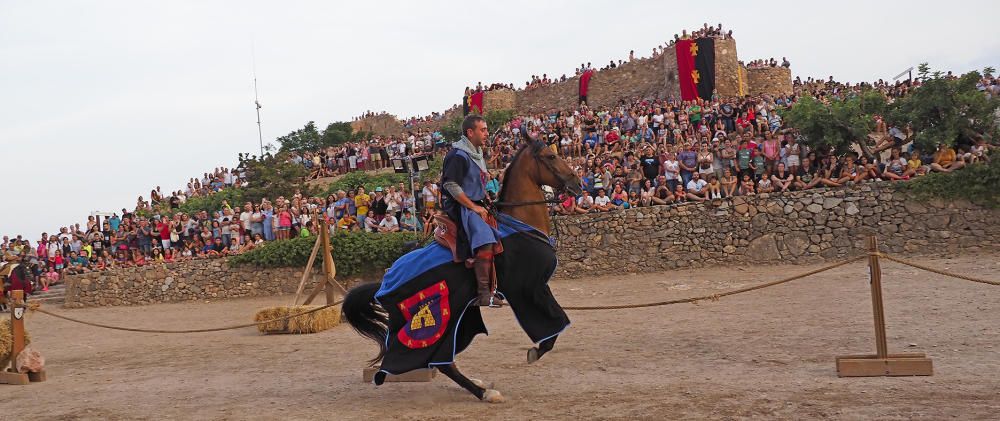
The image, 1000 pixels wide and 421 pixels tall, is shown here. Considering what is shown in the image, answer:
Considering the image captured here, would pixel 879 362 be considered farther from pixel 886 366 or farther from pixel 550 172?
pixel 550 172

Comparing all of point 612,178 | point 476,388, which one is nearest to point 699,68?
point 612,178

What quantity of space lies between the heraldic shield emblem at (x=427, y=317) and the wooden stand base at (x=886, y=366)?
130 inches

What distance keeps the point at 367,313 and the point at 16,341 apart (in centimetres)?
485

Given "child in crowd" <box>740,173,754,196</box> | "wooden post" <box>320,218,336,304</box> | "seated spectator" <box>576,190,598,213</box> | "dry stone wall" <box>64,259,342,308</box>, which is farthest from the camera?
"dry stone wall" <box>64,259,342,308</box>

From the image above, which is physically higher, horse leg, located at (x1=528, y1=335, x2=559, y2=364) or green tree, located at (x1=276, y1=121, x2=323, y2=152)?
green tree, located at (x1=276, y1=121, x2=323, y2=152)

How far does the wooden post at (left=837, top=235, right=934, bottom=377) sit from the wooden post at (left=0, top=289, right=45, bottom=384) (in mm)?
8699

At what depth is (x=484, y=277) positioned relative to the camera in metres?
6.29

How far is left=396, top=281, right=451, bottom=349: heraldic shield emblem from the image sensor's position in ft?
21.1

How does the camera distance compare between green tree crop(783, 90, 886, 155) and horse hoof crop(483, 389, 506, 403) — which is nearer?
horse hoof crop(483, 389, 506, 403)

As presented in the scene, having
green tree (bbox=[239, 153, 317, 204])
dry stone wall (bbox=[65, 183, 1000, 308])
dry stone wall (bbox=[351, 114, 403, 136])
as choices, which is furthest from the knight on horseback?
dry stone wall (bbox=[351, 114, 403, 136])

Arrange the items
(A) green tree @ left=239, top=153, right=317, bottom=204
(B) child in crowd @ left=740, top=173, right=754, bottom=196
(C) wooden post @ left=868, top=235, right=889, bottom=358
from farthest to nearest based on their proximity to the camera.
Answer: (A) green tree @ left=239, top=153, right=317, bottom=204 < (B) child in crowd @ left=740, top=173, right=754, bottom=196 < (C) wooden post @ left=868, top=235, right=889, bottom=358

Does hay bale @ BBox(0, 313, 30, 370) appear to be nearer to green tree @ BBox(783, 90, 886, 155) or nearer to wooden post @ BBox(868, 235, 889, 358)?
wooden post @ BBox(868, 235, 889, 358)

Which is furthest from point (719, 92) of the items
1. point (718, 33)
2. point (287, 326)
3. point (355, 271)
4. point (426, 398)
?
point (426, 398)

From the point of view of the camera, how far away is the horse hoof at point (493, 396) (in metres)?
6.32
